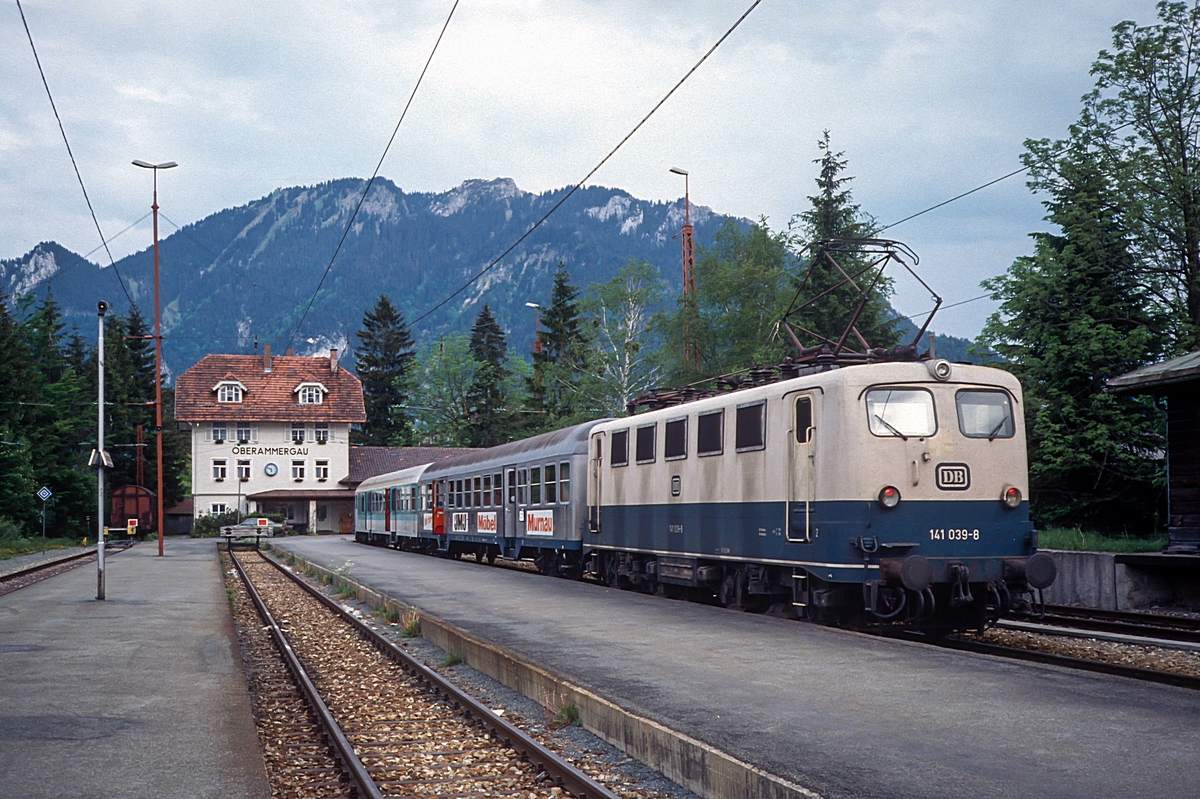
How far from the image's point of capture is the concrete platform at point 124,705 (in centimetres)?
734

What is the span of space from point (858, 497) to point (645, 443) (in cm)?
678

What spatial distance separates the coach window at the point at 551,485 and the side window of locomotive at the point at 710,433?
7.59 m

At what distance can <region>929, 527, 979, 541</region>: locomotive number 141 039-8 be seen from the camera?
13.3 metres

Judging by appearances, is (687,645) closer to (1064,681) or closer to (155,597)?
(1064,681)

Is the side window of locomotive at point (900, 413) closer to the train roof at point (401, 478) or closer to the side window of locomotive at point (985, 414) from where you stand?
the side window of locomotive at point (985, 414)

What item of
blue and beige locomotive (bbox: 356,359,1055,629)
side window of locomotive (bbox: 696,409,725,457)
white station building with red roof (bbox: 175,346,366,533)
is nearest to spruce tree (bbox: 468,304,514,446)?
white station building with red roof (bbox: 175,346,366,533)

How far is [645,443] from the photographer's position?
774 inches

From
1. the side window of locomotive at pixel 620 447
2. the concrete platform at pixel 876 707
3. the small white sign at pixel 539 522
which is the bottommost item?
the concrete platform at pixel 876 707

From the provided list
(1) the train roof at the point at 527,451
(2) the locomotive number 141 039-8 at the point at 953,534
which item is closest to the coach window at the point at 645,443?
(1) the train roof at the point at 527,451

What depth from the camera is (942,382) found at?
14.0 m

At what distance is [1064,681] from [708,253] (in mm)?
42954

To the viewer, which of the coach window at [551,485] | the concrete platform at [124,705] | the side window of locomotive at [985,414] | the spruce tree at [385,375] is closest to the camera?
the concrete platform at [124,705]

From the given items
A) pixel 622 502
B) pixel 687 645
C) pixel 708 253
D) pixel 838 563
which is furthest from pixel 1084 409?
pixel 708 253

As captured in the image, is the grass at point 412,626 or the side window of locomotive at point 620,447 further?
the side window of locomotive at point 620,447
